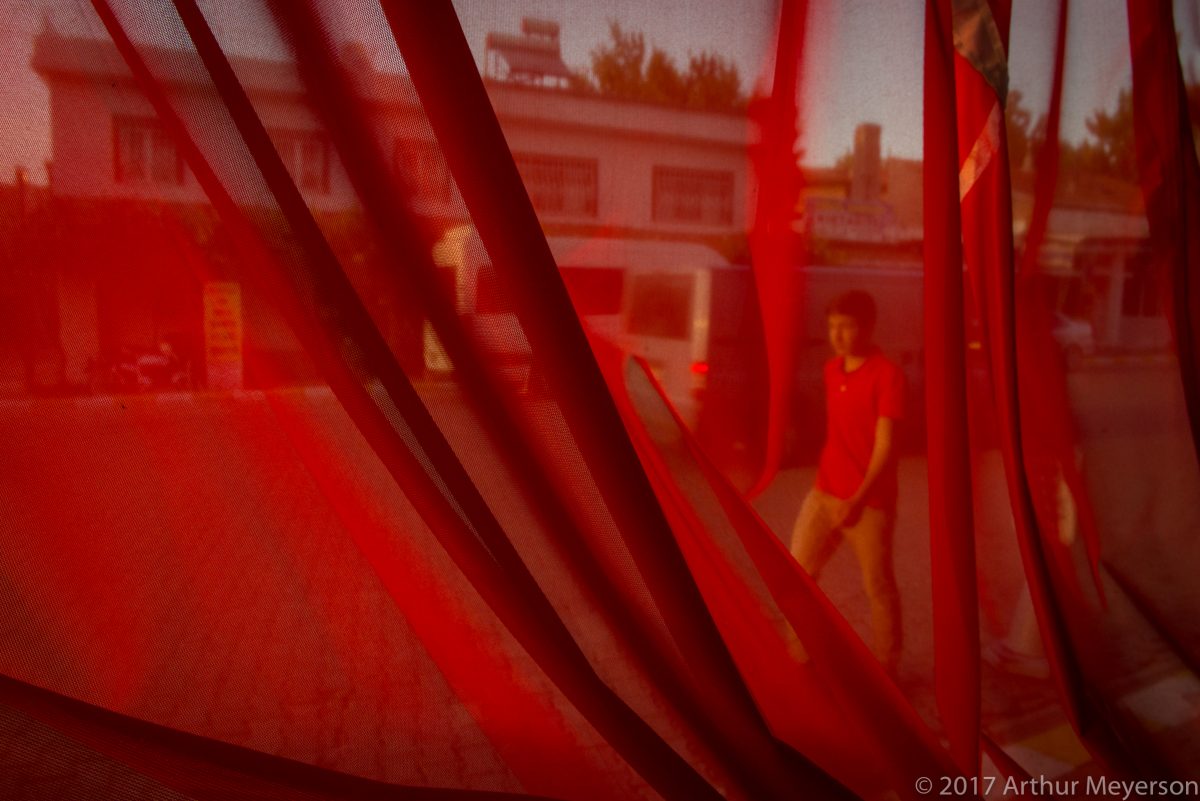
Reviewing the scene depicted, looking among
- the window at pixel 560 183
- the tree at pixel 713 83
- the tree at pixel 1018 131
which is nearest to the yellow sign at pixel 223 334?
A: the window at pixel 560 183

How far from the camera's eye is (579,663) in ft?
4.02

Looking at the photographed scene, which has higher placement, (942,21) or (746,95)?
(942,21)

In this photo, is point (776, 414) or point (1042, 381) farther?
point (1042, 381)

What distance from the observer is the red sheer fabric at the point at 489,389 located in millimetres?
1104

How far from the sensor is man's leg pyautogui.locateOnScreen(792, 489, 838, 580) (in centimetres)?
178

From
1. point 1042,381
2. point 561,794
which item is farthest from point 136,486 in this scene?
point 1042,381

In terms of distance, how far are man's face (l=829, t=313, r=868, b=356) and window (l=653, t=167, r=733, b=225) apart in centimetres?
36

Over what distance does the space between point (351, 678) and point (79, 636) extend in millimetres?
379

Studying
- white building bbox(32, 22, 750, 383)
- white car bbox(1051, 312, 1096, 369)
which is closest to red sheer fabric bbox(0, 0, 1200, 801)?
white building bbox(32, 22, 750, 383)

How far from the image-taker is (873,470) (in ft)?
6.11

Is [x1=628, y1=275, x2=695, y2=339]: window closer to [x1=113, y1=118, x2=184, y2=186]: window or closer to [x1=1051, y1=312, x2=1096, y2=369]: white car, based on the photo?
[x1=113, y1=118, x2=184, y2=186]: window

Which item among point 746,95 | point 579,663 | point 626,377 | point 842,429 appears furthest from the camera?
point 842,429

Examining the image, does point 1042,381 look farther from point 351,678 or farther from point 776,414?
point 351,678

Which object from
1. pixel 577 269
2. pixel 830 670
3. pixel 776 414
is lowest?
pixel 830 670
